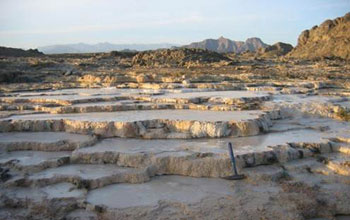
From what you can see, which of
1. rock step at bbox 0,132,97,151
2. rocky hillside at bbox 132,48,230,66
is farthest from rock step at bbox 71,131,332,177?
rocky hillside at bbox 132,48,230,66

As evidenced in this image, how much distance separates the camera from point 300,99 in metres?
9.36

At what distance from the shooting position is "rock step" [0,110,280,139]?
21.9 feet

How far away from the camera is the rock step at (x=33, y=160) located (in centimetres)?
Result: 579

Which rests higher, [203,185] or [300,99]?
[300,99]

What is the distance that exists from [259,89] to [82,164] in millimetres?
6660

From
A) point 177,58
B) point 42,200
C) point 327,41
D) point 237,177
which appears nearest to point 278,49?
point 327,41

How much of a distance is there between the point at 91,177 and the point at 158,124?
6.24 feet

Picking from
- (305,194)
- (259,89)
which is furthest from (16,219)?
(259,89)

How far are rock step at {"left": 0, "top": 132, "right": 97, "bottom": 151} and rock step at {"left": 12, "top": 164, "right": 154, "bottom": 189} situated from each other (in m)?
0.89

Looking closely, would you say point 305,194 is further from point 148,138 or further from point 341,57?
point 341,57

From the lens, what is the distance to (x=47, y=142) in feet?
21.6

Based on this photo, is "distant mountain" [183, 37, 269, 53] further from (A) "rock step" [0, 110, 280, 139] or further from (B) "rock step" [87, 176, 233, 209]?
(B) "rock step" [87, 176, 233, 209]

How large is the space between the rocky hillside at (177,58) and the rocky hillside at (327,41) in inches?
514

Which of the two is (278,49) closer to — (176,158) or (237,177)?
(176,158)
